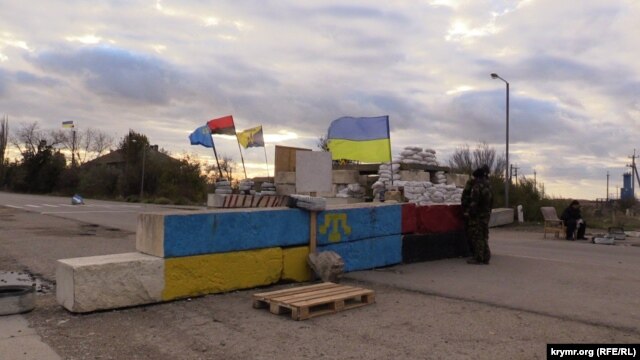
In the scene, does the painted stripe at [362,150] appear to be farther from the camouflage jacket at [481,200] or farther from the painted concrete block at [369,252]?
the painted concrete block at [369,252]

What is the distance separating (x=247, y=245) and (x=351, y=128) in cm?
675

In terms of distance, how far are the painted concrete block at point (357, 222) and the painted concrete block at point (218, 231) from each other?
0.46m

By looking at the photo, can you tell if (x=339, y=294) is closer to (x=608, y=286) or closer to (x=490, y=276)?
(x=490, y=276)

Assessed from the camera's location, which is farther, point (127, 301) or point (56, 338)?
point (127, 301)

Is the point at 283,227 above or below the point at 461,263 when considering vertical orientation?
above

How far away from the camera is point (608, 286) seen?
851 centimetres

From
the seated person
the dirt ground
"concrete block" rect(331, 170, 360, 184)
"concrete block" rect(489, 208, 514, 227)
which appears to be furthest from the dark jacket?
the dirt ground

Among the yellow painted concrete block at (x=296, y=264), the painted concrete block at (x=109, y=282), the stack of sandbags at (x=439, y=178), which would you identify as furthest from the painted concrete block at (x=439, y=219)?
the stack of sandbags at (x=439, y=178)

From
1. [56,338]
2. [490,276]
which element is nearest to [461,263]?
[490,276]

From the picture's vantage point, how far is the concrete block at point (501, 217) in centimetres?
2349

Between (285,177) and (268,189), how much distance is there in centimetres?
128

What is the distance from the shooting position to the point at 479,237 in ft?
35.1

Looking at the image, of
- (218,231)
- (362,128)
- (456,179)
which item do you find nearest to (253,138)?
(456,179)

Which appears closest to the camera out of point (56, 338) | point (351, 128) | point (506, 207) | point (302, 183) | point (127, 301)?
point (56, 338)
